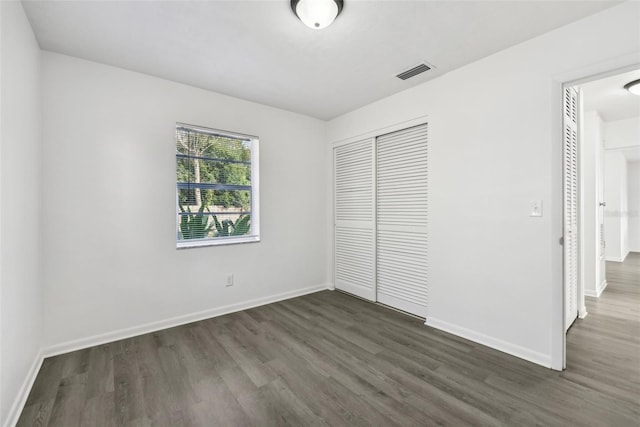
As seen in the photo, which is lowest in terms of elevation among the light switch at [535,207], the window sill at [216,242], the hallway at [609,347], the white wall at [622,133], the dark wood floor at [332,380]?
the dark wood floor at [332,380]

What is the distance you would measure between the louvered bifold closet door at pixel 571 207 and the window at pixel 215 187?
325cm

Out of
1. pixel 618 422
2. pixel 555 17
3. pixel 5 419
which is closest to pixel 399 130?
pixel 555 17

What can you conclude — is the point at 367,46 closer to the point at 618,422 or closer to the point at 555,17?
the point at 555,17

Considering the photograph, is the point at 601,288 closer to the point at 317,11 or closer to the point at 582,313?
the point at 582,313

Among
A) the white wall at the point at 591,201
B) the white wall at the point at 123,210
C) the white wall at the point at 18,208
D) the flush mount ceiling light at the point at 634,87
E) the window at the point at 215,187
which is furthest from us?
the white wall at the point at 591,201

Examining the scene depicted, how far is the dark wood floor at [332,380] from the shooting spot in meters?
1.63

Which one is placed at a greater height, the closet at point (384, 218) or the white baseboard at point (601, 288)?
the closet at point (384, 218)

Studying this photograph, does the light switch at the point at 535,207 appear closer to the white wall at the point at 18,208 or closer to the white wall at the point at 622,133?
the white wall at the point at 18,208

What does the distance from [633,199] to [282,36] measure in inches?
379

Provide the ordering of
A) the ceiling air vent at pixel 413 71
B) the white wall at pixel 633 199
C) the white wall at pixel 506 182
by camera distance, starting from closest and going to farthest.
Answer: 1. the white wall at pixel 506 182
2. the ceiling air vent at pixel 413 71
3. the white wall at pixel 633 199

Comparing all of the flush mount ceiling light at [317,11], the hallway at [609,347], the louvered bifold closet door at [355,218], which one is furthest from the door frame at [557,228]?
the louvered bifold closet door at [355,218]

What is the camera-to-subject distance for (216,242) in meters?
3.23

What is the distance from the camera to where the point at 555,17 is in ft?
6.30

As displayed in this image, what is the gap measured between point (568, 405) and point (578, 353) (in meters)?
0.87
